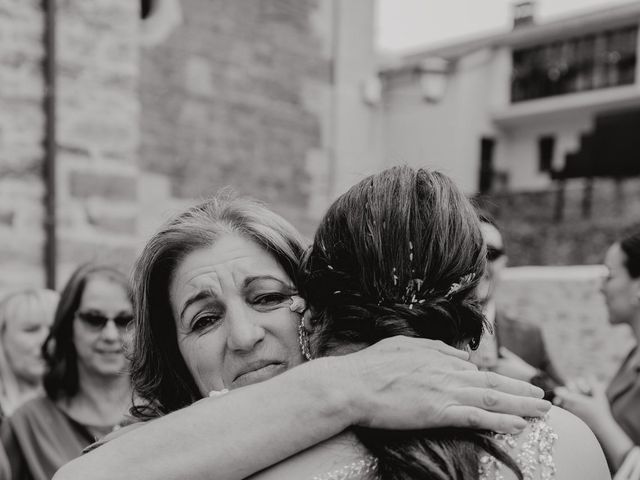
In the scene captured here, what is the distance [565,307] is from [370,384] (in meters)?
9.76

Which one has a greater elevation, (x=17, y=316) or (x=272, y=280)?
(x=272, y=280)

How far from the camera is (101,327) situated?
346 cm

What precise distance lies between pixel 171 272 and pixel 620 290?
2539 millimetres

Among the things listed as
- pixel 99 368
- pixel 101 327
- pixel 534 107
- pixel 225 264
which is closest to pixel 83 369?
pixel 99 368

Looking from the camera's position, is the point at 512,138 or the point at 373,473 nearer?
the point at 373,473

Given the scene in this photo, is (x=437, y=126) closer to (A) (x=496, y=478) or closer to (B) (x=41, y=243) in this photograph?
(B) (x=41, y=243)

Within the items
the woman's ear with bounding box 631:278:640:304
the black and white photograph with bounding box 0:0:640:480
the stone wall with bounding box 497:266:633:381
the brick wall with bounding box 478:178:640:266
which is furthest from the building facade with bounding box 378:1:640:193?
the woman's ear with bounding box 631:278:640:304

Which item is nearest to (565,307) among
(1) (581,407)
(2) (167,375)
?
(1) (581,407)

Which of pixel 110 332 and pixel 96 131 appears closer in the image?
pixel 110 332

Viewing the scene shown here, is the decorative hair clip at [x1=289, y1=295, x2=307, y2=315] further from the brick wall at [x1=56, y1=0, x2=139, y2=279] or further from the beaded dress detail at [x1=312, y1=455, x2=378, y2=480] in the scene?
the brick wall at [x1=56, y1=0, x2=139, y2=279]

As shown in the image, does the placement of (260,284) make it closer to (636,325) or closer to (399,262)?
(399,262)

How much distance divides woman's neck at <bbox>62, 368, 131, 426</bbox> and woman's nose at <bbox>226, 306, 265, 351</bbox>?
1745mm

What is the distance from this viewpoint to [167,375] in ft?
6.63

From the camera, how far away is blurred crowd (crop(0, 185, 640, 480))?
3.08 metres
